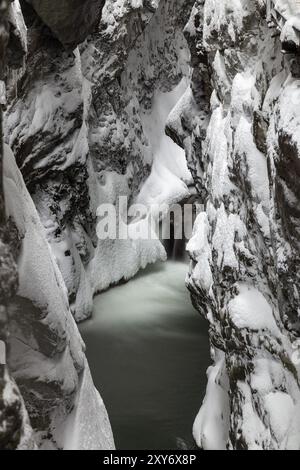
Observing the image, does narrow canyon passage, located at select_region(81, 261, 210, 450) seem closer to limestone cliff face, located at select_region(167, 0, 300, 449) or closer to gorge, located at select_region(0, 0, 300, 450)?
gorge, located at select_region(0, 0, 300, 450)

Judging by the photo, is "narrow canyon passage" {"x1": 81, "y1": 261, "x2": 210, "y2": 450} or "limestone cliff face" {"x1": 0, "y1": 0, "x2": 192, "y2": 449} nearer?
"limestone cliff face" {"x1": 0, "y1": 0, "x2": 192, "y2": 449}

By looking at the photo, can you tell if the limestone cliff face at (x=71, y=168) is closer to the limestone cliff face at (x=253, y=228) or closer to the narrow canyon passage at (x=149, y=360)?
the narrow canyon passage at (x=149, y=360)

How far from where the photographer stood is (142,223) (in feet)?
47.3

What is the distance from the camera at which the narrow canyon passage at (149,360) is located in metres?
8.01

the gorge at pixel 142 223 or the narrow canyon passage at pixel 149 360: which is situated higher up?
the gorge at pixel 142 223

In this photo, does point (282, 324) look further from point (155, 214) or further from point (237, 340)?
point (155, 214)

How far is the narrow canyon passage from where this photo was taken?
8.01 metres

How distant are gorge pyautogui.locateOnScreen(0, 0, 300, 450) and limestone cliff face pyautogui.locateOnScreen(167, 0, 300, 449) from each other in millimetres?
25

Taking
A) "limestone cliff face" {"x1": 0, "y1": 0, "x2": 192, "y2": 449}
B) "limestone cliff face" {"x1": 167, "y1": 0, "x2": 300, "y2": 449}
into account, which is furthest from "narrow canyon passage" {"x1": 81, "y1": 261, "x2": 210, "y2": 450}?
"limestone cliff face" {"x1": 167, "y1": 0, "x2": 300, "y2": 449}

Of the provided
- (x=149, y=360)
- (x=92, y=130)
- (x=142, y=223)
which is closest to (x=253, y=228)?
(x=149, y=360)

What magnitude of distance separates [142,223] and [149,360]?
5136 mm

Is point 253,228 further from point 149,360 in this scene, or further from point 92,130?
point 92,130

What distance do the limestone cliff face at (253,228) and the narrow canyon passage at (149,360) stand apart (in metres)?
1.04

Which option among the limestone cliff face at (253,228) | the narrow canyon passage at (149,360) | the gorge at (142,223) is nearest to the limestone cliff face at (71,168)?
the gorge at (142,223)
